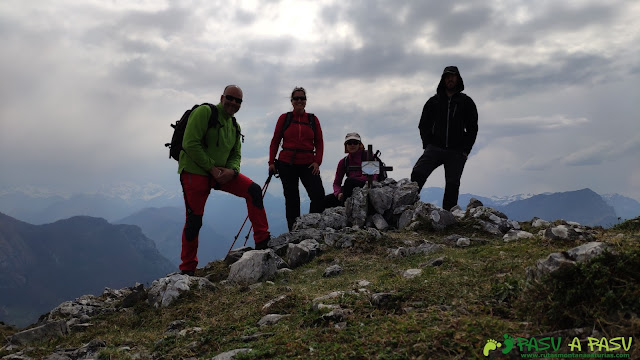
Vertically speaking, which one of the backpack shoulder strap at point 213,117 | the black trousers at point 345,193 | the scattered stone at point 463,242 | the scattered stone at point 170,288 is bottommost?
the scattered stone at point 170,288

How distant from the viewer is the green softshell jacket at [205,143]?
338 inches

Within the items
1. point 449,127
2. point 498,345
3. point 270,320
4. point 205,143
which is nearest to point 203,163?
point 205,143

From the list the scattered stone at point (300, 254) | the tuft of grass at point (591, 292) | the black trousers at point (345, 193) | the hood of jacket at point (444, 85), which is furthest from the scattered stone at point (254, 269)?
the hood of jacket at point (444, 85)

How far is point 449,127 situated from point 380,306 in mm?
8070

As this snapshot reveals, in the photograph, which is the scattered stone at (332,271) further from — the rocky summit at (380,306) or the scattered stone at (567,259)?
the scattered stone at (567,259)

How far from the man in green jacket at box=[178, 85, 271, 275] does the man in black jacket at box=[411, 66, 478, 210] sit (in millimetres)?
5682

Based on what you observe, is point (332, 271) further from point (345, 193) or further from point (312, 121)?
point (345, 193)

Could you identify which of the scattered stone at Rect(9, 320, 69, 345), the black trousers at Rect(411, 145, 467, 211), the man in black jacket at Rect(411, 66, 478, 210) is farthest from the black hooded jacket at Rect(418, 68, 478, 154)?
the scattered stone at Rect(9, 320, 69, 345)

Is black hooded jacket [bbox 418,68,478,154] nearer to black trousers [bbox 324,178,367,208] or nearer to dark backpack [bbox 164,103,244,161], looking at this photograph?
black trousers [bbox 324,178,367,208]

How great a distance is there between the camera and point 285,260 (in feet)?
32.5

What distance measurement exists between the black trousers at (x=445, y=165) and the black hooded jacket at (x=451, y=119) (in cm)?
18

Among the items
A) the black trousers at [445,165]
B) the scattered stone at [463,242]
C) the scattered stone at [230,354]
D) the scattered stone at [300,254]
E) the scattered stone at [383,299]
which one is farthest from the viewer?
the black trousers at [445,165]

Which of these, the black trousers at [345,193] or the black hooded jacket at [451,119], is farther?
the black trousers at [345,193]

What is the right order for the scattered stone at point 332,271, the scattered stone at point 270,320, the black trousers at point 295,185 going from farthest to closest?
1. the black trousers at point 295,185
2. the scattered stone at point 332,271
3. the scattered stone at point 270,320
